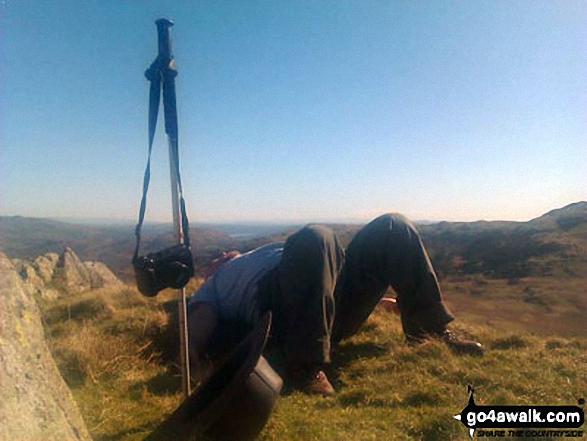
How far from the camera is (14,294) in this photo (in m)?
2.00

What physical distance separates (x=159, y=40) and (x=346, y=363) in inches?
125

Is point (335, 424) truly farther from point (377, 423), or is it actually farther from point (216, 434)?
point (216, 434)

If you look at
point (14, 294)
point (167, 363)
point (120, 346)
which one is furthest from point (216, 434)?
point (120, 346)

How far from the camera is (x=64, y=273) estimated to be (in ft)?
43.7

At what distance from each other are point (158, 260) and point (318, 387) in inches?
61.9

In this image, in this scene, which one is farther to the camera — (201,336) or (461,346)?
(461,346)

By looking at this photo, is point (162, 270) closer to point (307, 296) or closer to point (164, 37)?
point (307, 296)

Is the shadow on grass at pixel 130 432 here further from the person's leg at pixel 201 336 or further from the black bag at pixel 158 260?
the black bag at pixel 158 260

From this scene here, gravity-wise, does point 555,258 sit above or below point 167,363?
below

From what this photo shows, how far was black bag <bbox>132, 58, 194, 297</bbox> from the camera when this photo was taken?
2797 mm

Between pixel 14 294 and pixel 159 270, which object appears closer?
pixel 14 294

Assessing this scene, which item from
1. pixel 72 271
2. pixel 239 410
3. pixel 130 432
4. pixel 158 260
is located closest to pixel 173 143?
pixel 158 260

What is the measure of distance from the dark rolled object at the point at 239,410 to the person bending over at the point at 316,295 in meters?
0.78

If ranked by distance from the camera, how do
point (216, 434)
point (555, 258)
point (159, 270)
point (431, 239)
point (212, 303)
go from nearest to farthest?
point (216, 434), point (159, 270), point (212, 303), point (555, 258), point (431, 239)
